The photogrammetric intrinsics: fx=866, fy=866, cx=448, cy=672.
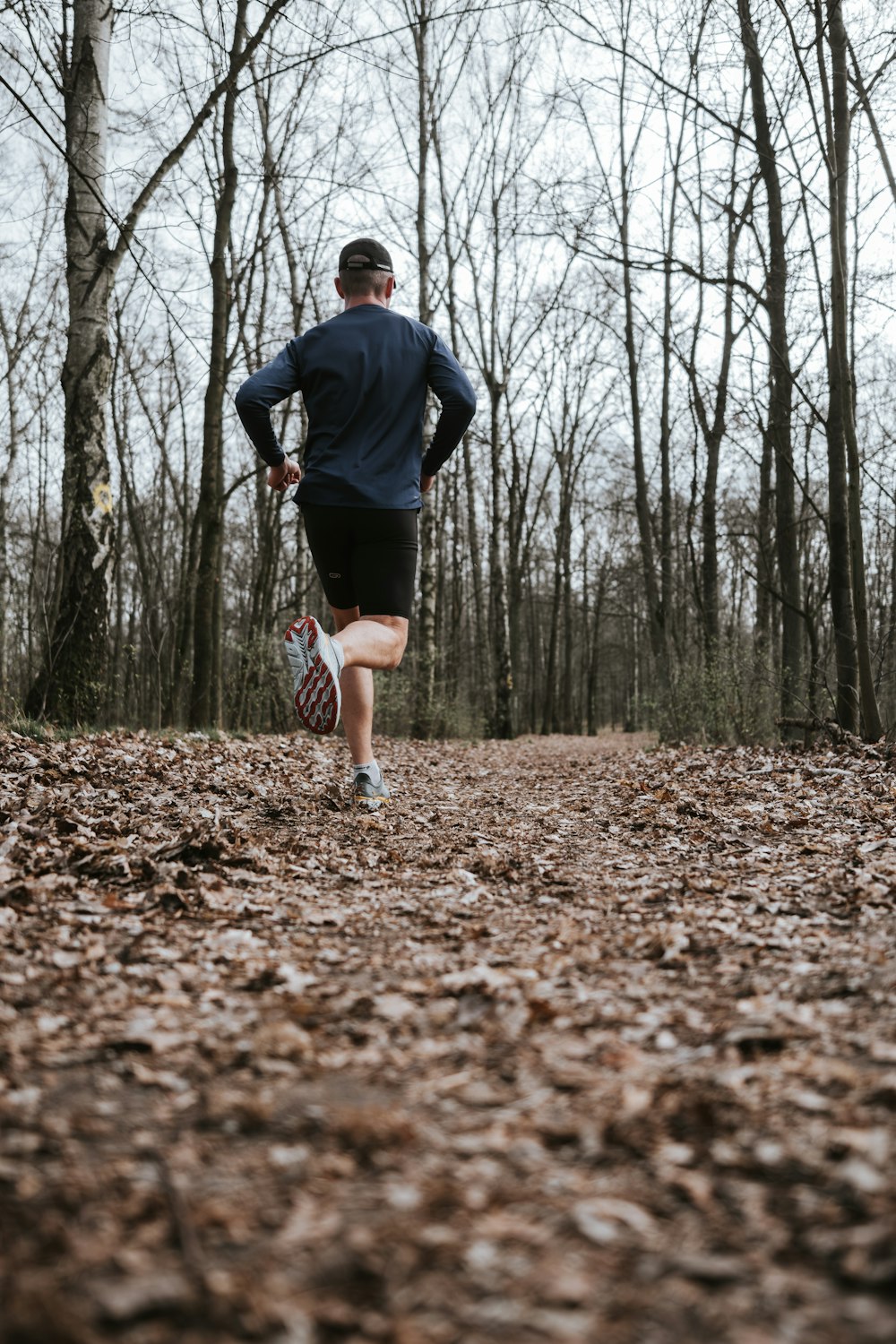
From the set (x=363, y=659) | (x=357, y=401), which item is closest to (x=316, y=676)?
(x=363, y=659)

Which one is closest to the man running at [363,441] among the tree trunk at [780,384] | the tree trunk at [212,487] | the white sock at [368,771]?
the white sock at [368,771]

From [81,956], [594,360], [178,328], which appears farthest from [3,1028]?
[594,360]

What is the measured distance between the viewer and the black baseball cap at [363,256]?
4.28m

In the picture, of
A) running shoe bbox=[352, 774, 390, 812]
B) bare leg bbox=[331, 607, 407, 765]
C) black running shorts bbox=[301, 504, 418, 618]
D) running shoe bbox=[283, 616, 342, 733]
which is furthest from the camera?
running shoe bbox=[352, 774, 390, 812]

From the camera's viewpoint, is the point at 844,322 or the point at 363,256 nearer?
the point at 363,256

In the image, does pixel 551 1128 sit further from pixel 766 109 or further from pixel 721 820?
pixel 766 109

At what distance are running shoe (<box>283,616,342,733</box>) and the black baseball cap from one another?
6.06ft

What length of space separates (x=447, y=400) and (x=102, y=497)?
157 inches

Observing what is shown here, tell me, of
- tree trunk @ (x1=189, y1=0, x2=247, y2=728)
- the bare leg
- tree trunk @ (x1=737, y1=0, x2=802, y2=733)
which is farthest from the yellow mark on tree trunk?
tree trunk @ (x1=737, y1=0, x2=802, y2=733)

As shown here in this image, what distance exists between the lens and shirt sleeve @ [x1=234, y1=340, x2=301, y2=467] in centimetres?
410

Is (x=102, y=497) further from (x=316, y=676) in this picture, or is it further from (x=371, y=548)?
(x=316, y=676)

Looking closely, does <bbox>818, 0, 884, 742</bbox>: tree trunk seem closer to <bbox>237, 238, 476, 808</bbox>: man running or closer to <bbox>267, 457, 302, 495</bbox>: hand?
<bbox>237, 238, 476, 808</bbox>: man running

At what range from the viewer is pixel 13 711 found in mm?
6703

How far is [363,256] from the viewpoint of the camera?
4.28 metres
